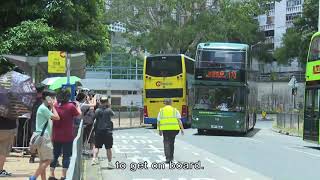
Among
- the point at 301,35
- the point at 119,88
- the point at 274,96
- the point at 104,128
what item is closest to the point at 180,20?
the point at 301,35

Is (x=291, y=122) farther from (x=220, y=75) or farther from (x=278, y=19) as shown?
(x=278, y=19)

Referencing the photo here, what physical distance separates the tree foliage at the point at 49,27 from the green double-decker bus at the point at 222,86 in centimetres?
523

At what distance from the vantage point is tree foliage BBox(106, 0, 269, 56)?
48781mm

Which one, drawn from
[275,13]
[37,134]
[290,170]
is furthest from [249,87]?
[275,13]

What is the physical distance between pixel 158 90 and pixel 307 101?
45.4 ft

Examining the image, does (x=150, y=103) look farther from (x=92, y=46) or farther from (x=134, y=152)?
(x=134, y=152)

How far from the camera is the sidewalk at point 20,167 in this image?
12.2m

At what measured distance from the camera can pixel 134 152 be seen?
19.7 metres

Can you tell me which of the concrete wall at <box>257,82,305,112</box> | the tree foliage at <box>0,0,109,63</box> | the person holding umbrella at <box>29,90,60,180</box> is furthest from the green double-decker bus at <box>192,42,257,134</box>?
the concrete wall at <box>257,82,305,112</box>

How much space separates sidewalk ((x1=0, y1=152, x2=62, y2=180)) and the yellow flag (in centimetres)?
290

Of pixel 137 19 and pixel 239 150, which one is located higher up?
pixel 137 19

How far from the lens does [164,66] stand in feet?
115

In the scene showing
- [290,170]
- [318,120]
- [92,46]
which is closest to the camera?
[290,170]

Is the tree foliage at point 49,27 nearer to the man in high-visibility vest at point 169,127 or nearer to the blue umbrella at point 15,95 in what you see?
the man in high-visibility vest at point 169,127
